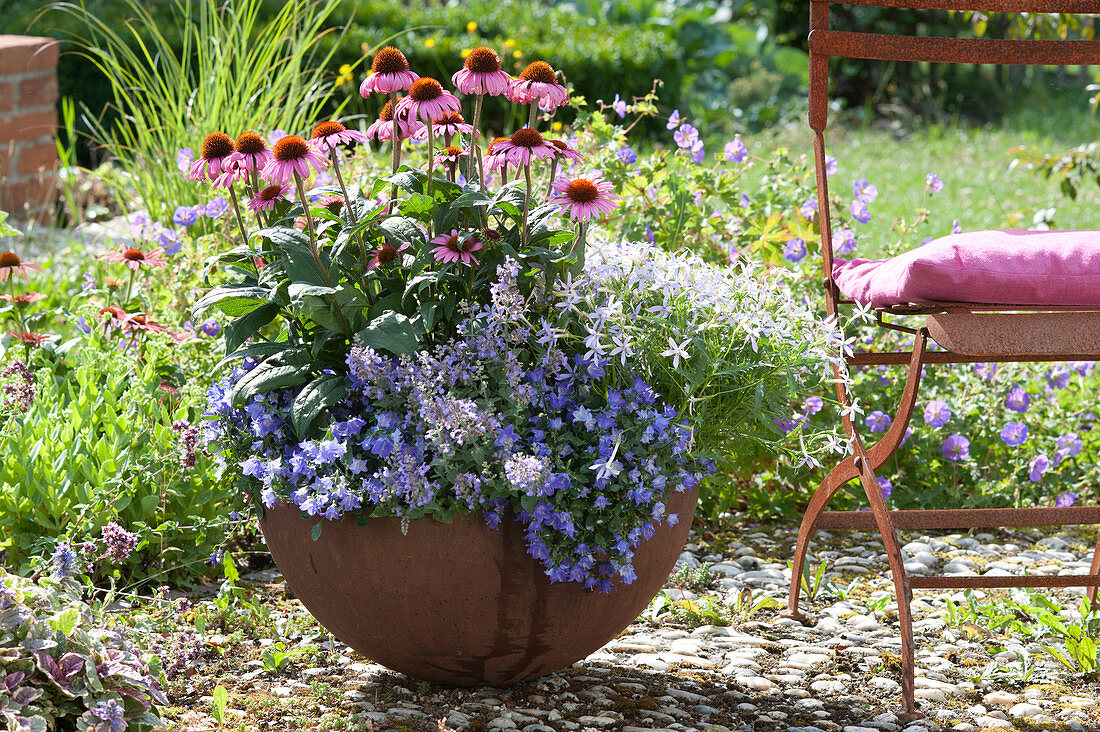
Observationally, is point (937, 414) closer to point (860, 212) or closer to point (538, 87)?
point (860, 212)

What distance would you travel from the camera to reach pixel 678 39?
10383 mm

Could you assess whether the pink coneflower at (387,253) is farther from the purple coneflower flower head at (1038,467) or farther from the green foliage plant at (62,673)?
the purple coneflower flower head at (1038,467)

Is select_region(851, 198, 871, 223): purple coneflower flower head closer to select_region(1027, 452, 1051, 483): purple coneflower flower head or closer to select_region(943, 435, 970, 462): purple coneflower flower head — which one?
select_region(943, 435, 970, 462): purple coneflower flower head

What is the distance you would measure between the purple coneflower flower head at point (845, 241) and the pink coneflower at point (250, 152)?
1.84 metres

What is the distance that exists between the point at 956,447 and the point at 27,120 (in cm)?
509

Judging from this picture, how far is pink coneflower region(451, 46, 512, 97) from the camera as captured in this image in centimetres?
168

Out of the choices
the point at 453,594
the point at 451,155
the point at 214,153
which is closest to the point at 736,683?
the point at 453,594

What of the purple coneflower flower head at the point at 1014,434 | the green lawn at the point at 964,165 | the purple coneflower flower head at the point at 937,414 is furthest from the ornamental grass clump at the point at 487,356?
the green lawn at the point at 964,165

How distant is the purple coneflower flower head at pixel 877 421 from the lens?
9.61 feet

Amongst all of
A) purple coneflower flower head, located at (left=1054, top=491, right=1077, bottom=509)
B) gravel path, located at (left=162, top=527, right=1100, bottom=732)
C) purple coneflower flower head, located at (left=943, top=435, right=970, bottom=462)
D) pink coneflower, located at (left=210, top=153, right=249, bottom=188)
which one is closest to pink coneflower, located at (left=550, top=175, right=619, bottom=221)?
pink coneflower, located at (left=210, top=153, right=249, bottom=188)

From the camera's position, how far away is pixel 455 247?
167 centimetres

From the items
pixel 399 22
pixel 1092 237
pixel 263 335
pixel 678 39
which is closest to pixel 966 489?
pixel 1092 237

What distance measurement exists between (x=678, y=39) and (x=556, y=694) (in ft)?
30.6

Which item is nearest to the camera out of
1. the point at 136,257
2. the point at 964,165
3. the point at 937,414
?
the point at 136,257
